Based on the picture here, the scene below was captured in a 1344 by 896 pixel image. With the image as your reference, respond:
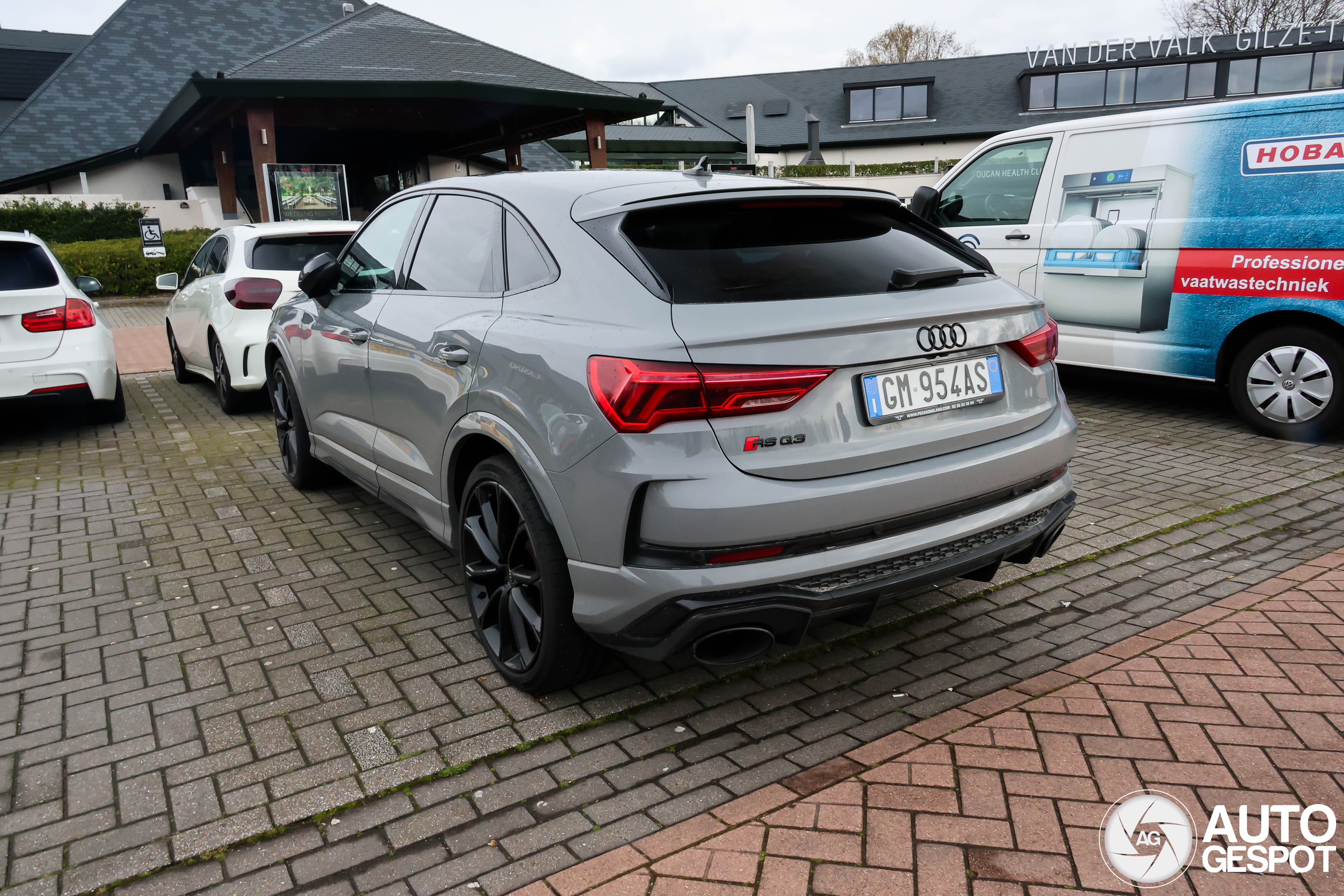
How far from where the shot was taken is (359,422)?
4285 millimetres

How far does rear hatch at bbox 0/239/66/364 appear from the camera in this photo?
6.52m

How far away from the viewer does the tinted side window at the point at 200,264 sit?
8.45 metres

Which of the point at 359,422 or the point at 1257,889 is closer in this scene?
the point at 1257,889

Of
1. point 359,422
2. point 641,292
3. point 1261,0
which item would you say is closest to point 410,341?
point 359,422

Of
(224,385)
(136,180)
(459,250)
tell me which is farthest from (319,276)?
(136,180)

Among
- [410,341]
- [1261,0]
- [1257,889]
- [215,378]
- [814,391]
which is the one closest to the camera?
[1257,889]

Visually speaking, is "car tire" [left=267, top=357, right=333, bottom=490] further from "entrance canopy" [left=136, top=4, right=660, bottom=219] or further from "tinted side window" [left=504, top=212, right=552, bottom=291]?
"entrance canopy" [left=136, top=4, right=660, bottom=219]

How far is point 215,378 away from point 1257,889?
8.00 metres

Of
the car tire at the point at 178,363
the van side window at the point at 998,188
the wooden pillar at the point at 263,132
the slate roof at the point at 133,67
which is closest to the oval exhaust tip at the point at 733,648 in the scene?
the van side window at the point at 998,188

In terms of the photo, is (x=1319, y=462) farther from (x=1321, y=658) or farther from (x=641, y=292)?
(x=641, y=292)

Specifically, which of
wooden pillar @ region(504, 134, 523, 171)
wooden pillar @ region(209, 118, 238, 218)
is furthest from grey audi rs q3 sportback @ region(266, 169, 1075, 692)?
wooden pillar @ region(209, 118, 238, 218)

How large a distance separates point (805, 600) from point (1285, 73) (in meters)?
47.7

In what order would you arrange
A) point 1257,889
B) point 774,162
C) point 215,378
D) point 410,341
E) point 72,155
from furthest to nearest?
point 774,162 < point 72,155 < point 215,378 < point 410,341 < point 1257,889

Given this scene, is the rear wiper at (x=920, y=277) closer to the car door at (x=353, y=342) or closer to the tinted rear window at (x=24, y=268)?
the car door at (x=353, y=342)
